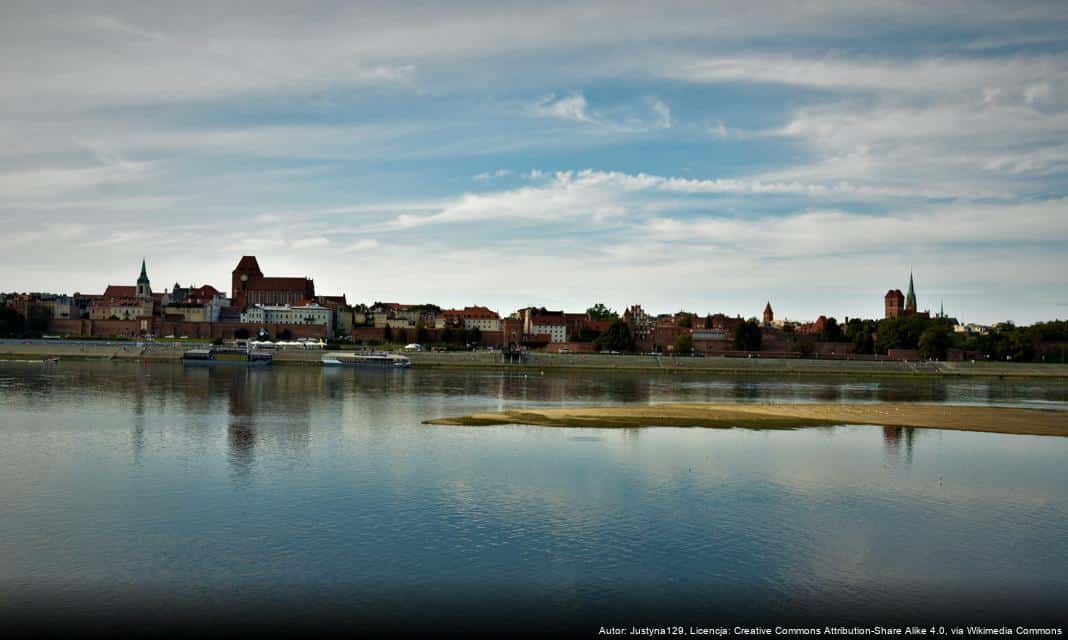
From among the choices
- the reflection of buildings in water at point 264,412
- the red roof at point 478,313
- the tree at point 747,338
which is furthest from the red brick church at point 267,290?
the reflection of buildings in water at point 264,412

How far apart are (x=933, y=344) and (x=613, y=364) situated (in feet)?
130

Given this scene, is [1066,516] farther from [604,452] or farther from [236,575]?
[236,575]

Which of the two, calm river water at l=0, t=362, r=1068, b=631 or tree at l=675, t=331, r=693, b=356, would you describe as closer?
calm river water at l=0, t=362, r=1068, b=631

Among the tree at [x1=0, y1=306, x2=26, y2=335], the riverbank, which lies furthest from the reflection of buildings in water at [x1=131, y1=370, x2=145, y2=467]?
the tree at [x1=0, y1=306, x2=26, y2=335]

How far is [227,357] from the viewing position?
8131cm

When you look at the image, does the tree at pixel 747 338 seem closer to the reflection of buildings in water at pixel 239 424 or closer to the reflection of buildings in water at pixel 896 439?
the reflection of buildings in water at pixel 239 424

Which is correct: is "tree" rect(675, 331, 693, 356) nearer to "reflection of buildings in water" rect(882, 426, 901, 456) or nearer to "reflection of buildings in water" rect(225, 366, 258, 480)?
"reflection of buildings in water" rect(225, 366, 258, 480)

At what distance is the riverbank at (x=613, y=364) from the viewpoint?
8206 centimetres

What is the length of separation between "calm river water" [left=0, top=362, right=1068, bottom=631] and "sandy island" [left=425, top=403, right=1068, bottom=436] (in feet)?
8.90

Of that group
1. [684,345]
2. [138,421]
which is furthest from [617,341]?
[138,421]

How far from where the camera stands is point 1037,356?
336 ft

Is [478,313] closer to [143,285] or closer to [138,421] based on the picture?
[143,285]

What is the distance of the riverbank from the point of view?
82062 mm

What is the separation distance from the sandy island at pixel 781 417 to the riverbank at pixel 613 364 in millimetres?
39781
